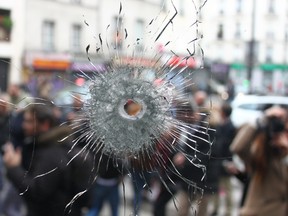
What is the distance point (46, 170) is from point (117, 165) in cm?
51

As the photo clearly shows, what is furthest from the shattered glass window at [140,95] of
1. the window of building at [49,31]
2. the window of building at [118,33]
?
the window of building at [49,31]

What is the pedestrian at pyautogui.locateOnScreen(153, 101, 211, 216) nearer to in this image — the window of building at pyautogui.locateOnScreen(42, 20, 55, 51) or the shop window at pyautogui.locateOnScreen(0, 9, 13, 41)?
the shop window at pyautogui.locateOnScreen(0, 9, 13, 41)

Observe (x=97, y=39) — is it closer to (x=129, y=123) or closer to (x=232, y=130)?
(x=129, y=123)

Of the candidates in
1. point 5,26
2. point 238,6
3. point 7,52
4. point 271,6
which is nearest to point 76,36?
point 5,26

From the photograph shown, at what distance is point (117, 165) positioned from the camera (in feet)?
4.67

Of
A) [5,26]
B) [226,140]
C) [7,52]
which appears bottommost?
[226,140]

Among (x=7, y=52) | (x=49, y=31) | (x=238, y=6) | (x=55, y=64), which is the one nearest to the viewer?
(x=7, y=52)

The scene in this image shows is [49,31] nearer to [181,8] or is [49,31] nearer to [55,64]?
[55,64]

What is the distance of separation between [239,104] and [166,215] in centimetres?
450

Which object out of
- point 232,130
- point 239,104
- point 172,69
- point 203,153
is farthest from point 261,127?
point 239,104

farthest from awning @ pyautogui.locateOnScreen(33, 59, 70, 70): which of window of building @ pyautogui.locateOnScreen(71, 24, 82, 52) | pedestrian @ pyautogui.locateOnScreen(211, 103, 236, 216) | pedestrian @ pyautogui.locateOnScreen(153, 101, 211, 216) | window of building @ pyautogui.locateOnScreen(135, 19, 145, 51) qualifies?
pedestrian @ pyautogui.locateOnScreen(211, 103, 236, 216)

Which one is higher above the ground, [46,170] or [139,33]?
[139,33]

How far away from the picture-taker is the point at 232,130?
3297mm

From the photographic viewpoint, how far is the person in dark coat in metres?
1.79
